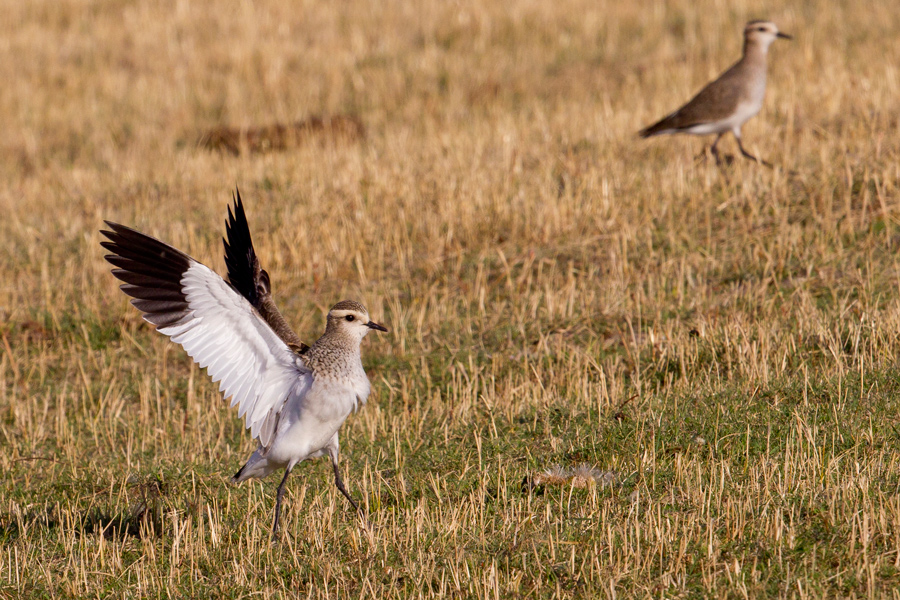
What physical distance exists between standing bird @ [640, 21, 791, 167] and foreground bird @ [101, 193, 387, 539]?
19.1 feet

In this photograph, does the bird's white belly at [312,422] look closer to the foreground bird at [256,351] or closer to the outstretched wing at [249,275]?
the foreground bird at [256,351]

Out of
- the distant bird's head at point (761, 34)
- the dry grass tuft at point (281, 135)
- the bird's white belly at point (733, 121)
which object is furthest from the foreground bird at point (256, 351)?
the dry grass tuft at point (281, 135)

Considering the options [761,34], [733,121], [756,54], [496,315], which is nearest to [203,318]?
[496,315]

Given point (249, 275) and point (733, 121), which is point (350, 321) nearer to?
point (249, 275)

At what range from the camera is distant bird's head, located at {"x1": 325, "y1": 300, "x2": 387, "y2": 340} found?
5625 millimetres

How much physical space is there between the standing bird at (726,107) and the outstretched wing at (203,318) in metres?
6.18

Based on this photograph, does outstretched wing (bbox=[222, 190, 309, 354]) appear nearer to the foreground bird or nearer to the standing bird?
the foreground bird

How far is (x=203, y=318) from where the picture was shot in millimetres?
5434

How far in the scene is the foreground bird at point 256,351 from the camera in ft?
17.6

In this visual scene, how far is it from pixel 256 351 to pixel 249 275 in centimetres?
92

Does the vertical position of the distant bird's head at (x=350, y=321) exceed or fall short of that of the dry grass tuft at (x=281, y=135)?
it falls short

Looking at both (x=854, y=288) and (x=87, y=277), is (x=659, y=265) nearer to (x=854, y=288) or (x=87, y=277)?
(x=854, y=288)

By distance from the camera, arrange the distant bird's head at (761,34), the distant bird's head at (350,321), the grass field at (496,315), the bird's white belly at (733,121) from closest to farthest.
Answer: the grass field at (496,315) < the distant bird's head at (350,321) < the bird's white belly at (733,121) < the distant bird's head at (761,34)

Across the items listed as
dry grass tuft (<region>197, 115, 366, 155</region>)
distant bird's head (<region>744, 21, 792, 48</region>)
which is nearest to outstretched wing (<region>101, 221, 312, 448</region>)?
distant bird's head (<region>744, 21, 792, 48</region>)
